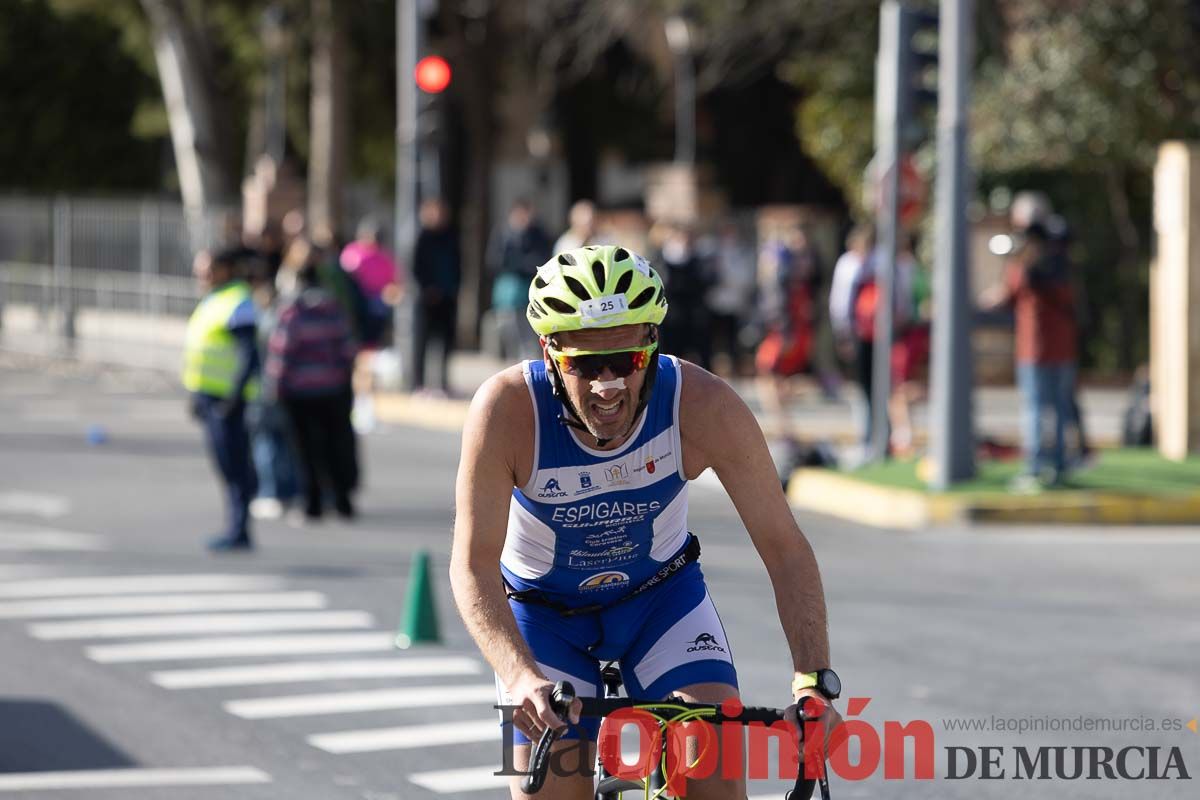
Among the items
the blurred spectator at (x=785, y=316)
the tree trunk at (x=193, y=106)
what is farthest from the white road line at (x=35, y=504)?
the tree trunk at (x=193, y=106)

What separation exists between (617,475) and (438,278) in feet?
60.1

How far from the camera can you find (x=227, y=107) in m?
42.9

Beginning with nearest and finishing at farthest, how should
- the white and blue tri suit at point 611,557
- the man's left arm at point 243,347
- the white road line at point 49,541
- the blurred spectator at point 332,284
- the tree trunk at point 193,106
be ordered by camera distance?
the white and blue tri suit at point 611,557 → the man's left arm at point 243,347 → the white road line at point 49,541 → the blurred spectator at point 332,284 → the tree trunk at point 193,106

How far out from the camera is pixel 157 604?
11758mm

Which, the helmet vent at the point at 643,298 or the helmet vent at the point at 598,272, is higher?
the helmet vent at the point at 598,272

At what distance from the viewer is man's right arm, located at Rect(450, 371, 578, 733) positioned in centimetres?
491

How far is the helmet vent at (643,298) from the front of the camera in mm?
4965

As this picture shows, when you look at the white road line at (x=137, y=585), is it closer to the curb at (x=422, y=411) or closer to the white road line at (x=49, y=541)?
the white road line at (x=49, y=541)

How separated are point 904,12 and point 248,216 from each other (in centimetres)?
1847

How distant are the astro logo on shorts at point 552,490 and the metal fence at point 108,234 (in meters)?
23.2

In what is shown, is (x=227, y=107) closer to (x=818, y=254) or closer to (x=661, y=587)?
(x=818, y=254)

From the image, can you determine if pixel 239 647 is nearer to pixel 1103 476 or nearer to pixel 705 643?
pixel 705 643

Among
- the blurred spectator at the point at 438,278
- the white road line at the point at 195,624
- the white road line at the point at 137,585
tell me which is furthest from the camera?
the blurred spectator at the point at 438,278

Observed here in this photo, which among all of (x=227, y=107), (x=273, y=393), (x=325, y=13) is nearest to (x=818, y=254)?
(x=325, y=13)
